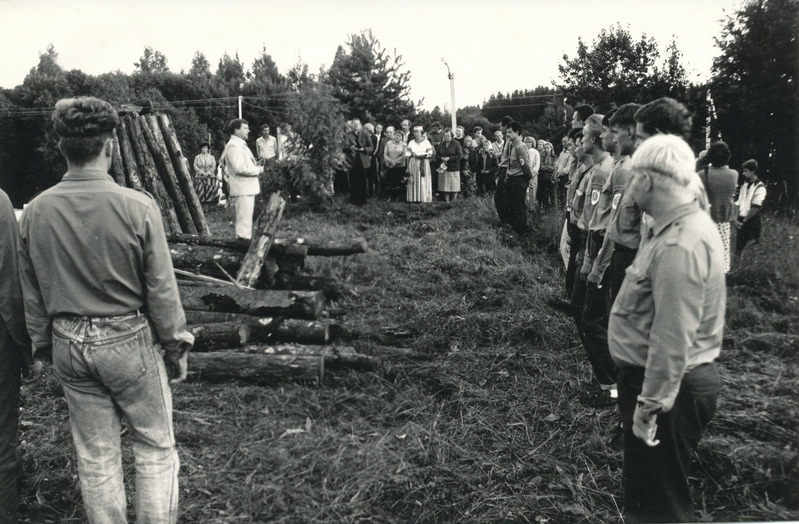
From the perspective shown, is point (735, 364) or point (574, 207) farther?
point (574, 207)

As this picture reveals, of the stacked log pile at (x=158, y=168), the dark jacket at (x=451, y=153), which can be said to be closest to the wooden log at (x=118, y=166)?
the stacked log pile at (x=158, y=168)

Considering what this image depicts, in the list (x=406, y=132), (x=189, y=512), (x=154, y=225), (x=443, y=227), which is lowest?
(x=189, y=512)

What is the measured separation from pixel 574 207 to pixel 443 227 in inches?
196

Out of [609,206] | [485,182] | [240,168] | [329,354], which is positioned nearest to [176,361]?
[329,354]

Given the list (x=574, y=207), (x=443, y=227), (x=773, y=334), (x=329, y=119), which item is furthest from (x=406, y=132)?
(x=773, y=334)

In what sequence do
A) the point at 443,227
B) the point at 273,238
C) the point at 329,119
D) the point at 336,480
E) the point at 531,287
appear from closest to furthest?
the point at 336,480 < the point at 273,238 < the point at 531,287 < the point at 443,227 < the point at 329,119

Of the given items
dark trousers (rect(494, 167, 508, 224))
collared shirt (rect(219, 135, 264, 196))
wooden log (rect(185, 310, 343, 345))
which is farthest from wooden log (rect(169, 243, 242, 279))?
dark trousers (rect(494, 167, 508, 224))

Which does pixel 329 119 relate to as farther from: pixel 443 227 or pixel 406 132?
pixel 443 227

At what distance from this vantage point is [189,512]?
326 cm

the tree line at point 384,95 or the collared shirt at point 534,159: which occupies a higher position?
the tree line at point 384,95

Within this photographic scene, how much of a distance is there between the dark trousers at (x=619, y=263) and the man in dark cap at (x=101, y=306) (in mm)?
2744

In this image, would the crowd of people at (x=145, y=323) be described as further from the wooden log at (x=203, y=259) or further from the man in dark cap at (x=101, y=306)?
the wooden log at (x=203, y=259)

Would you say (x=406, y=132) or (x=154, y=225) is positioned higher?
(x=406, y=132)

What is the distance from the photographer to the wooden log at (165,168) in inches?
324
